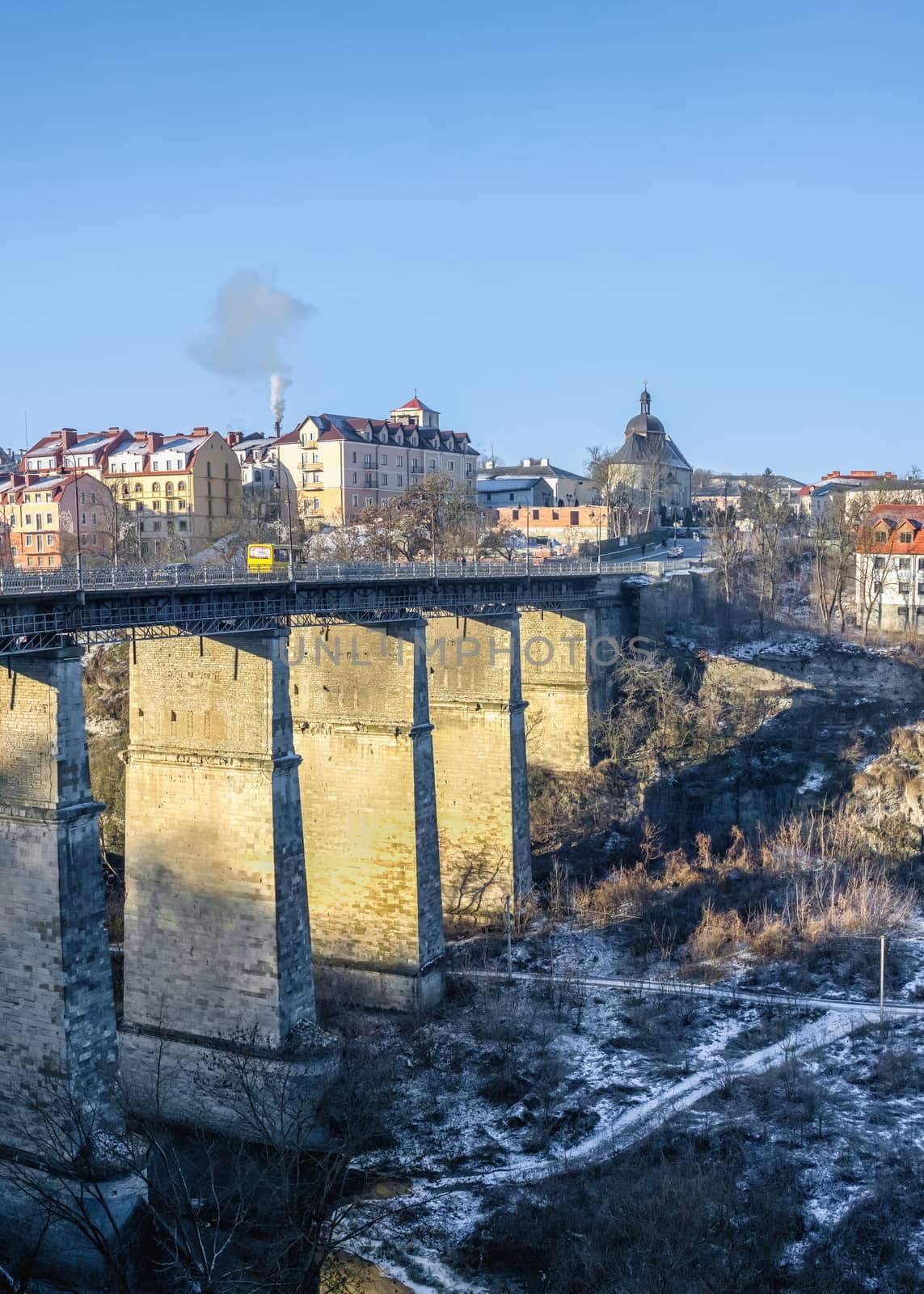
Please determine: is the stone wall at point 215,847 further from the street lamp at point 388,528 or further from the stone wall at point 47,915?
the street lamp at point 388,528

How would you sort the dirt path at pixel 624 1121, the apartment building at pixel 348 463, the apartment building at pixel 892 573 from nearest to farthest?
the dirt path at pixel 624 1121 → the apartment building at pixel 892 573 → the apartment building at pixel 348 463

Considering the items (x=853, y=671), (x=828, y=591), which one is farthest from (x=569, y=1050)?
(x=828, y=591)

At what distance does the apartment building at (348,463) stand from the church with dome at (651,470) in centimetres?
1299

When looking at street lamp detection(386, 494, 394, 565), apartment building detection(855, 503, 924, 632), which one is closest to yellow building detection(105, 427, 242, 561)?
street lamp detection(386, 494, 394, 565)

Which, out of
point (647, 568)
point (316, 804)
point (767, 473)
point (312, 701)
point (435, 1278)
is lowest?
point (435, 1278)

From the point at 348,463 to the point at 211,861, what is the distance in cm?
5469

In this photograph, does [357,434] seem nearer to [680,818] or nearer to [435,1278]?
[680,818]

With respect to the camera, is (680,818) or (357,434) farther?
(357,434)

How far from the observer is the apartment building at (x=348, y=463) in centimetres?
8088

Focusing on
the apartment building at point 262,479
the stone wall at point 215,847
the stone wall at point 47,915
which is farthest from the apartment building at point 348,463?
the stone wall at point 47,915

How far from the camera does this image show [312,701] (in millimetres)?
35750

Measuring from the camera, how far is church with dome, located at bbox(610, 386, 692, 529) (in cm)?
9325

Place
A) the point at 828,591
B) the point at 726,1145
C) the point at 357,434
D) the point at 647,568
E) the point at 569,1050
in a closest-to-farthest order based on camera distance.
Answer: the point at 726,1145 < the point at 569,1050 < the point at 647,568 < the point at 828,591 < the point at 357,434

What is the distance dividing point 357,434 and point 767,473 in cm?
2911
